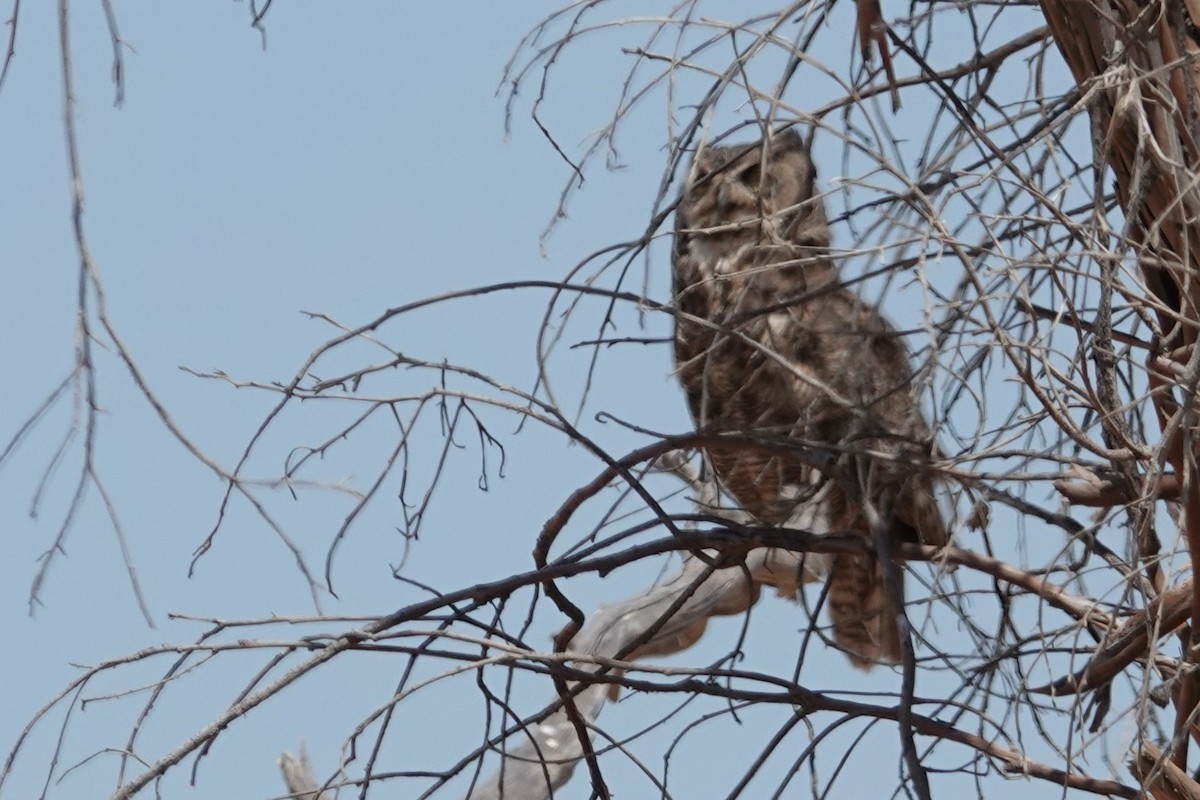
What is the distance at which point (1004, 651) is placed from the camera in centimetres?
259

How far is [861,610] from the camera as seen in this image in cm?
356

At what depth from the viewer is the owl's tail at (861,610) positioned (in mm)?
3418

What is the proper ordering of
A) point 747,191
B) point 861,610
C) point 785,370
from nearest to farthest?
point 785,370 → point 861,610 → point 747,191

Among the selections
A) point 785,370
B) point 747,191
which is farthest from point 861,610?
point 747,191

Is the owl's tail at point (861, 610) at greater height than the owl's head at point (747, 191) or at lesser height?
lesser

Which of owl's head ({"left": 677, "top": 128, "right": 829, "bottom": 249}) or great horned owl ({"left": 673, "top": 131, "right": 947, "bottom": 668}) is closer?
great horned owl ({"left": 673, "top": 131, "right": 947, "bottom": 668})

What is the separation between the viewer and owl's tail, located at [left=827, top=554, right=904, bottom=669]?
3.42 m

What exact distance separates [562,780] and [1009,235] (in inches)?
123

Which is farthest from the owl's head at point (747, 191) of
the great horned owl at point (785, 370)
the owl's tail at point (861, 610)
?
the owl's tail at point (861, 610)

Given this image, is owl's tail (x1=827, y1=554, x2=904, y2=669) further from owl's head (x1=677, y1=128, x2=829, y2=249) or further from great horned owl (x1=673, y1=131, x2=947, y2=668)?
owl's head (x1=677, y1=128, x2=829, y2=249)

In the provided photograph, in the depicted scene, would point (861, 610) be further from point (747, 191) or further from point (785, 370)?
point (747, 191)

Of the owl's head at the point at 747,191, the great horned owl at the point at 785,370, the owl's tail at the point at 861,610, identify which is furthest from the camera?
the owl's head at the point at 747,191

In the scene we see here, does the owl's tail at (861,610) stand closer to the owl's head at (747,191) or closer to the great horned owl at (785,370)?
the great horned owl at (785,370)

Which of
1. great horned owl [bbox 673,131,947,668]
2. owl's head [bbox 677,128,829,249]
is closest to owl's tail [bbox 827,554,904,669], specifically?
great horned owl [bbox 673,131,947,668]
